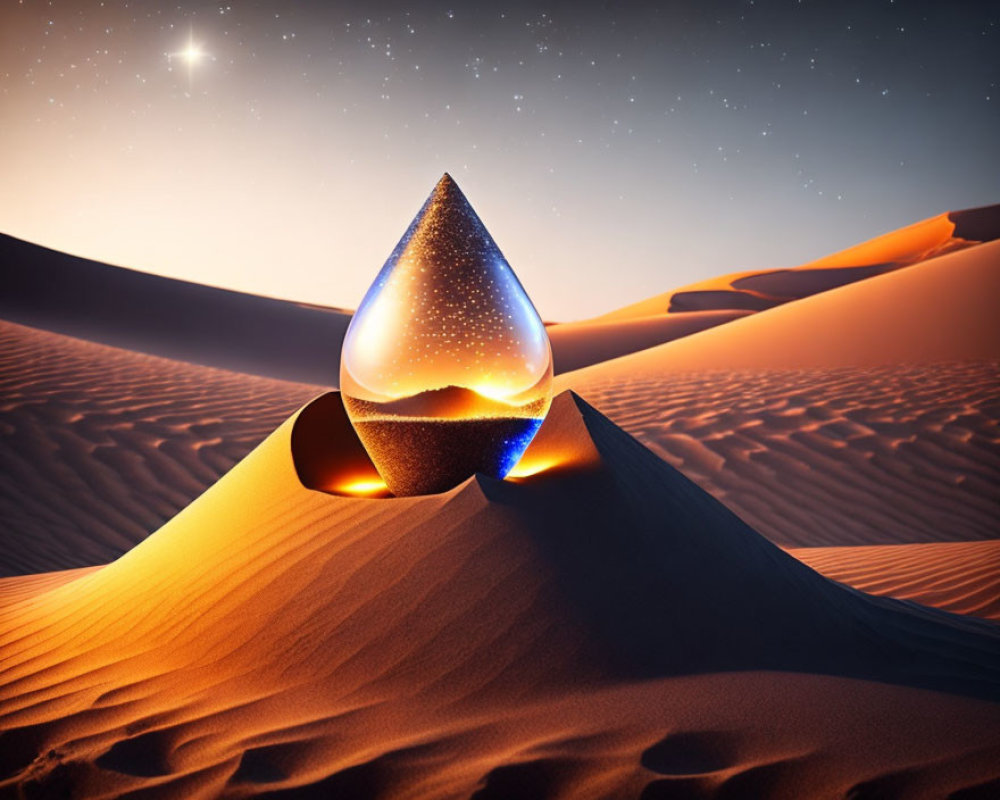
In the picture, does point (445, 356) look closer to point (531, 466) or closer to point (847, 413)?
point (531, 466)

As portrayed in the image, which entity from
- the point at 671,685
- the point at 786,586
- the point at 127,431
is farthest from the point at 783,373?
the point at 671,685

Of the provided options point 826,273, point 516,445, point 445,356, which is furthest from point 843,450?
point 826,273

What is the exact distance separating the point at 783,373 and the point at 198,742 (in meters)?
11.4

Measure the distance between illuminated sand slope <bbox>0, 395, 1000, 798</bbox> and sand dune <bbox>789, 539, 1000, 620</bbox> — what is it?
36.2 inches

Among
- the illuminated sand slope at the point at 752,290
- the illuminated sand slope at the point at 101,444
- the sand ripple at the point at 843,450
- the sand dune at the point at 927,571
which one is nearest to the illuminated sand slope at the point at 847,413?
the sand ripple at the point at 843,450

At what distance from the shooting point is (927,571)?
15.9 ft

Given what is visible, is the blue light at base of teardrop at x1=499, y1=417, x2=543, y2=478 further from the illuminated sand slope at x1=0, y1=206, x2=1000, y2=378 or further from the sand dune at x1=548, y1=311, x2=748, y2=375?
the sand dune at x1=548, y1=311, x2=748, y2=375

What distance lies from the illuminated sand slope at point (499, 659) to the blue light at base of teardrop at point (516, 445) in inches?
5.0

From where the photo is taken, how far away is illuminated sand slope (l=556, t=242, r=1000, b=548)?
7023 mm

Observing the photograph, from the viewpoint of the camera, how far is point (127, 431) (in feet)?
26.8

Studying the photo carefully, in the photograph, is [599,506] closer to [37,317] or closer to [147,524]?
[147,524]

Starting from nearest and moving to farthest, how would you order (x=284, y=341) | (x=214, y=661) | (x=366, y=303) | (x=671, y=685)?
1. (x=671, y=685)
2. (x=214, y=661)
3. (x=366, y=303)
4. (x=284, y=341)

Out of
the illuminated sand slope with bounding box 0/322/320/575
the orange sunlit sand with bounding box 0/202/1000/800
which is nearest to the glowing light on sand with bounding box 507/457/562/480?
the orange sunlit sand with bounding box 0/202/1000/800

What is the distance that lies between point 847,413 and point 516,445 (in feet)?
23.3
